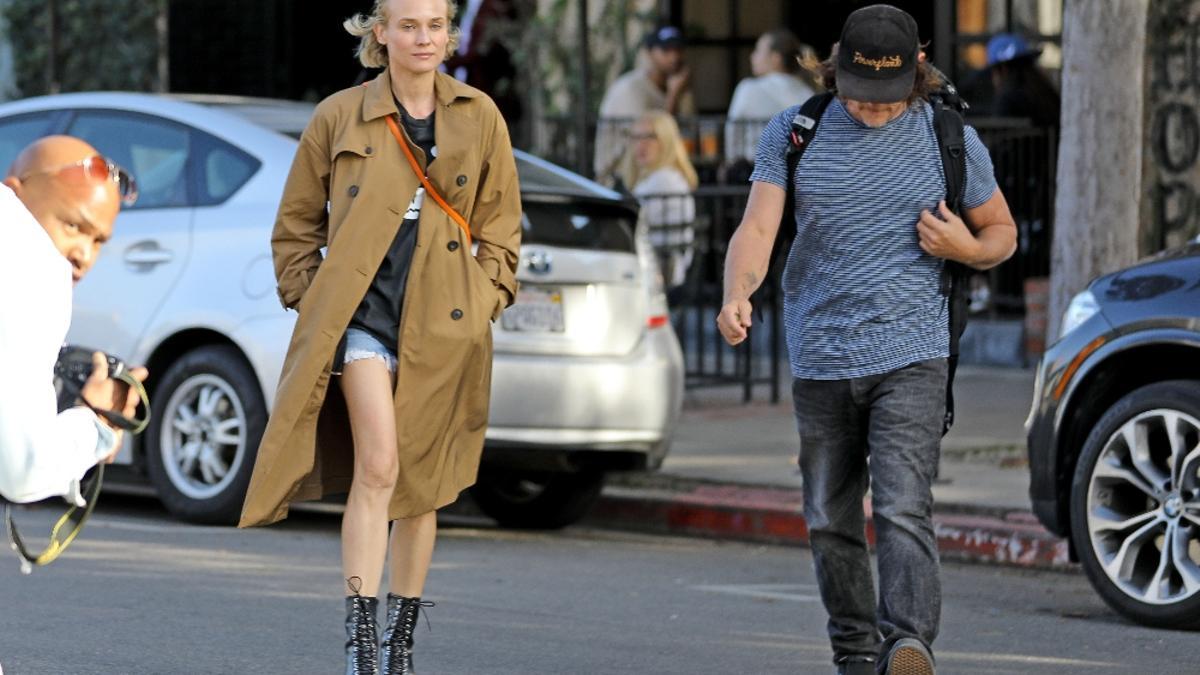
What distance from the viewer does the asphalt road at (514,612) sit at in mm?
6629

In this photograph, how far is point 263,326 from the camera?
9.05m

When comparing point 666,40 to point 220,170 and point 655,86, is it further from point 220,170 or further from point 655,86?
point 220,170

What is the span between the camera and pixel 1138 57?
33.8 feet

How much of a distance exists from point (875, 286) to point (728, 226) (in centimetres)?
902

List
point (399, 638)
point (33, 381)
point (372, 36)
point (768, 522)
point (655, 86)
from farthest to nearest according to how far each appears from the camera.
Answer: point (655, 86) < point (768, 522) < point (372, 36) < point (399, 638) < point (33, 381)

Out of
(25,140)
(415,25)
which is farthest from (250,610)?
(25,140)

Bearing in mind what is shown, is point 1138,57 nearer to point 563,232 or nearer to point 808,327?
point 563,232

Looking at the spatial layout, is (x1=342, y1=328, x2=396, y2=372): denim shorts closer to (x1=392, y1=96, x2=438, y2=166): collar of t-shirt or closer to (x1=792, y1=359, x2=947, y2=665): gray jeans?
(x1=392, y1=96, x2=438, y2=166): collar of t-shirt

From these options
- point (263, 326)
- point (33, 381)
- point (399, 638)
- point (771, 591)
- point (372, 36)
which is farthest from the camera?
point (263, 326)

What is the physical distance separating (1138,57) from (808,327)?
15.9ft

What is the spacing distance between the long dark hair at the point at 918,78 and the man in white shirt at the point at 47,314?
9.43ft

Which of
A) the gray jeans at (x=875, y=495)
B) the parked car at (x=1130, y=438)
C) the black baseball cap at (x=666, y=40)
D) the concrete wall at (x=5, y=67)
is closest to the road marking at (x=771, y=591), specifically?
the parked car at (x=1130, y=438)

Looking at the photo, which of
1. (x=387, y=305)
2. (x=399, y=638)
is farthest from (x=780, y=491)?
(x=387, y=305)

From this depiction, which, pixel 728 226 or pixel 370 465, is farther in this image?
pixel 728 226
